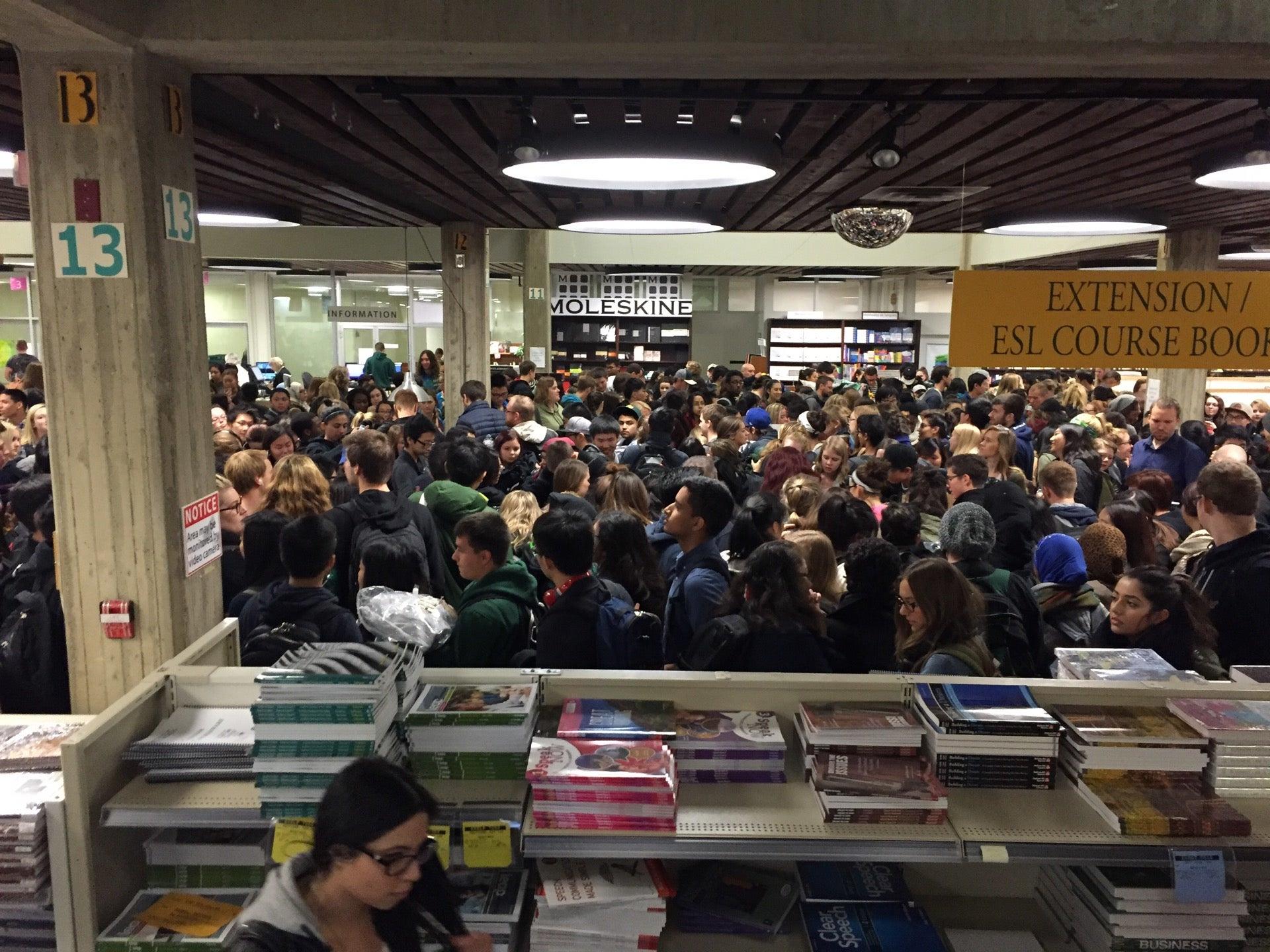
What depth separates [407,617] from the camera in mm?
3229

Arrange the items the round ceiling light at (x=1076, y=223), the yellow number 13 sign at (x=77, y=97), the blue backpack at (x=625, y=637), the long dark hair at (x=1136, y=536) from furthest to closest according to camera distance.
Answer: the round ceiling light at (x=1076, y=223) → the long dark hair at (x=1136, y=536) → the blue backpack at (x=625, y=637) → the yellow number 13 sign at (x=77, y=97)

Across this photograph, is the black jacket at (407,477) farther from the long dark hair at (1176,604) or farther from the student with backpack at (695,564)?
the long dark hair at (1176,604)

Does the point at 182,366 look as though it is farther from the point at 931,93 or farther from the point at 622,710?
the point at 931,93

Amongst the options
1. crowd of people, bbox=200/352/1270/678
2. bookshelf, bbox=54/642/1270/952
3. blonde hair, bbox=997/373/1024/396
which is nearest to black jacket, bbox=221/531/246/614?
crowd of people, bbox=200/352/1270/678

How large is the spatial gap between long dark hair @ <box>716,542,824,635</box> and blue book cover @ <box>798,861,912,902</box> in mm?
733

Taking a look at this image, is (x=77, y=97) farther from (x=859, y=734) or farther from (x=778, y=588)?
(x=859, y=734)

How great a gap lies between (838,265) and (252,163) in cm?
1131

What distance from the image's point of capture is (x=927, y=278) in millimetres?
20125

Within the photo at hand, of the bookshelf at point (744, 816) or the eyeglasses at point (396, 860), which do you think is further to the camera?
the bookshelf at point (744, 816)

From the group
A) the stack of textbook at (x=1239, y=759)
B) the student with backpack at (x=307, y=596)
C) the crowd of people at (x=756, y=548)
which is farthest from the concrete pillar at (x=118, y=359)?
the stack of textbook at (x=1239, y=759)

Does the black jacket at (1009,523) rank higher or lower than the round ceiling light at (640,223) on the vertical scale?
lower

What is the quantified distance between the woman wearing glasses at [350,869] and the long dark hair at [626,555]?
195 cm

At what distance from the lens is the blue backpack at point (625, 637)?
328 cm

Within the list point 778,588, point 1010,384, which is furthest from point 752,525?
point 1010,384
